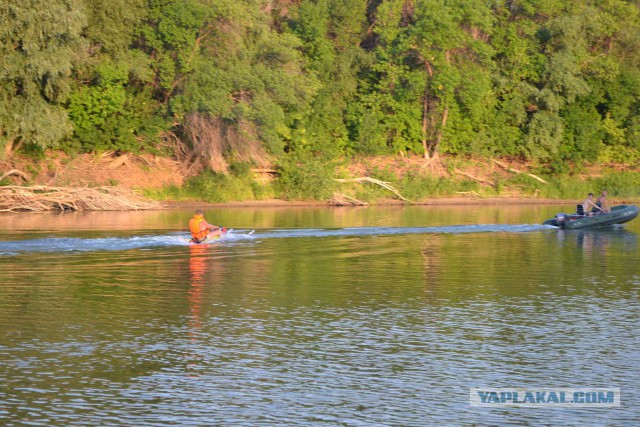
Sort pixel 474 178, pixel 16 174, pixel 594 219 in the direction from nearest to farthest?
pixel 594 219
pixel 16 174
pixel 474 178

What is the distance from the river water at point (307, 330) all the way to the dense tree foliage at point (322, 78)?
60.5 feet

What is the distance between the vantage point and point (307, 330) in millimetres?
16250

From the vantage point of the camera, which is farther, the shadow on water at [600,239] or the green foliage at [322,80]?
the green foliage at [322,80]

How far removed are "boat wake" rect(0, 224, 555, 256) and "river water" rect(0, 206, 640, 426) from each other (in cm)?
18

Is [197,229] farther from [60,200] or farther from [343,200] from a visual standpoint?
[343,200]

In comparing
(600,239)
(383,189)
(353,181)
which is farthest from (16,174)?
(600,239)

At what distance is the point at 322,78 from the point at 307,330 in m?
43.4

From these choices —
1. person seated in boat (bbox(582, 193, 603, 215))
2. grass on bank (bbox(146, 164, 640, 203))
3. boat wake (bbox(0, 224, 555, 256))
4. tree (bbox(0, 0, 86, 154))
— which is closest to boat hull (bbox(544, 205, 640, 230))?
boat wake (bbox(0, 224, 555, 256))

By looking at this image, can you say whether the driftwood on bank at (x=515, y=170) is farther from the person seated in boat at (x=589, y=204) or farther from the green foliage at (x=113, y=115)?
the green foliage at (x=113, y=115)

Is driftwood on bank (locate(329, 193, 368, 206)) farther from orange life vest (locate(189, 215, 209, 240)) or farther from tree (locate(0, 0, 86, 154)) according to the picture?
orange life vest (locate(189, 215, 209, 240))

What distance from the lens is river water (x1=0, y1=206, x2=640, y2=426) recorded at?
1171 cm

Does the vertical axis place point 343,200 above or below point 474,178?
below

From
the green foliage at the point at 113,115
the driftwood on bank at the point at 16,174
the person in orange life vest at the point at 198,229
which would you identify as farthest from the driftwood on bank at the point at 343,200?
the person in orange life vest at the point at 198,229

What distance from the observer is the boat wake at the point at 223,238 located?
94.2 feet
